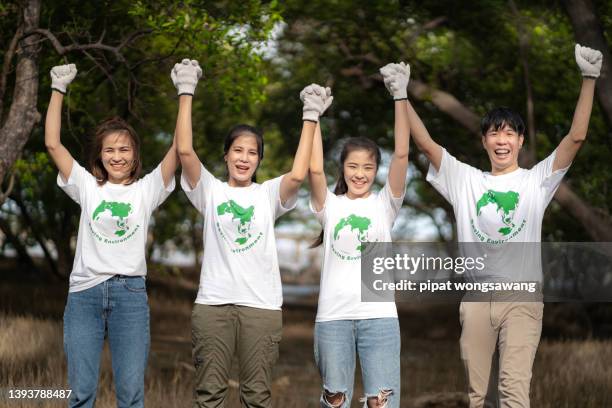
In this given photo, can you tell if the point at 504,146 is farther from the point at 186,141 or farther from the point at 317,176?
the point at 186,141

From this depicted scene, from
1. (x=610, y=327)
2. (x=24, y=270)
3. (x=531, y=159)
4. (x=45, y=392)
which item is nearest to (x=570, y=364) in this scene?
(x=531, y=159)

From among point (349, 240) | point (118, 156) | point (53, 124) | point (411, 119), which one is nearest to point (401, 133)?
point (411, 119)

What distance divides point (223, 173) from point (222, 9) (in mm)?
11500

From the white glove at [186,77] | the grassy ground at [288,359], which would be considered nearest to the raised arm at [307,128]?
the white glove at [186,77]

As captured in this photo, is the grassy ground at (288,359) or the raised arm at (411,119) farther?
the grassy ground at (288,359)

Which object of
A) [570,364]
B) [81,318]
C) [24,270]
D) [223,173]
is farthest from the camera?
[223,173]

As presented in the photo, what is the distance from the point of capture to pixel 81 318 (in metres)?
4.55

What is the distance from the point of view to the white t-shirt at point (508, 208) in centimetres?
468

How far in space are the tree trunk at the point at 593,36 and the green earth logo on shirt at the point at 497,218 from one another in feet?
16.7

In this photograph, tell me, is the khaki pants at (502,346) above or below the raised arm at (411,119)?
below

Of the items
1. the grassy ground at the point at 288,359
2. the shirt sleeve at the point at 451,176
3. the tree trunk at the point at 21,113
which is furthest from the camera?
the grassy ground at the point at 288,359

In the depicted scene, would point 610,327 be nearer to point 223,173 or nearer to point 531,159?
point 531,159

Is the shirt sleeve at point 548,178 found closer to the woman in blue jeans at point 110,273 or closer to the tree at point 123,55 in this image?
the woman in blue jeans at point 110,273

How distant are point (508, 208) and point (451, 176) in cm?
37
